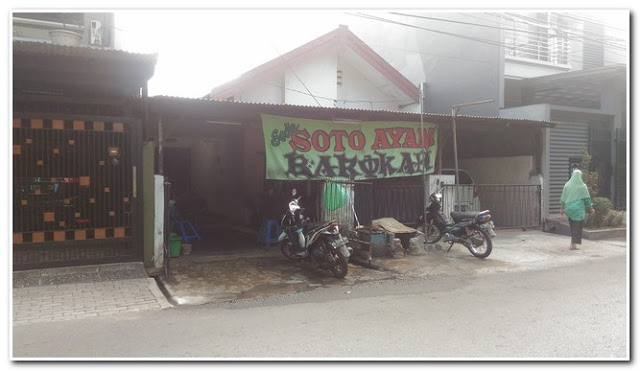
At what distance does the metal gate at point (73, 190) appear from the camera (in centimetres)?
729

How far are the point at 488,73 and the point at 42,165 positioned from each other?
12.7 m

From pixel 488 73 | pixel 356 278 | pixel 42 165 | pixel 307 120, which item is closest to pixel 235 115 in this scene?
pixel 307 120

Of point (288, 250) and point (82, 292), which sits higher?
point (288, 250)

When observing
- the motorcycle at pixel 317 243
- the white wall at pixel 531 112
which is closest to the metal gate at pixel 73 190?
the motorcycle at pixel 317 243

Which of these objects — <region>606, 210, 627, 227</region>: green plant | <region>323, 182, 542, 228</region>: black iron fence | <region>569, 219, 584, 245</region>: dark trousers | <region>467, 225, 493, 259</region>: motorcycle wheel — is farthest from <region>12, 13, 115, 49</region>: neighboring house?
<region>606, 210, 627, 227</region>: green plant

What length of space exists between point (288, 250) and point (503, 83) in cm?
967

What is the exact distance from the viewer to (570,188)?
10227 millimetres

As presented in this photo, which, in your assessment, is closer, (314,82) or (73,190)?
(73,190)

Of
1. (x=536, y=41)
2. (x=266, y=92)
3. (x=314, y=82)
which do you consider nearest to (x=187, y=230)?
(x=266, y=92)

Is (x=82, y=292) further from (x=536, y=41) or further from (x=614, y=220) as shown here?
(x=536, y=41)

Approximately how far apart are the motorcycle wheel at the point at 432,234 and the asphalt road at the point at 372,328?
10.2 feet

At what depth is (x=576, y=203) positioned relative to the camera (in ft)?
33.4

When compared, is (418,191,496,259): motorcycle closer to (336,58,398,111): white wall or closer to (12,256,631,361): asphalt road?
(12,256,631,361): asphalt road

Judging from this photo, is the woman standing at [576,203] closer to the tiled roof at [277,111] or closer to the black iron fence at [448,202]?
the black iron fence at [448,202]
